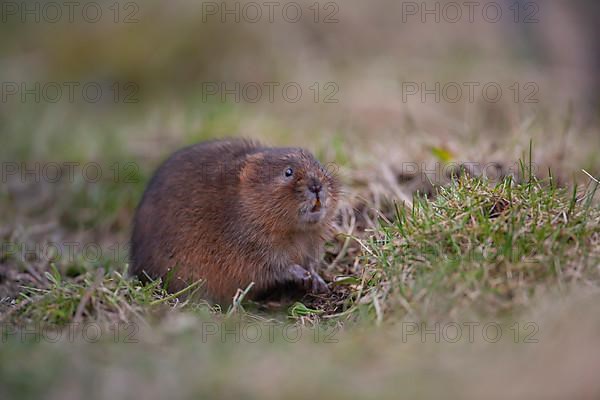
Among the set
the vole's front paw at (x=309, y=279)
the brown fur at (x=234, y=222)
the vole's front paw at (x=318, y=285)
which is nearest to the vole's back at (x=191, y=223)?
the brown fur at (x=234, y=222)

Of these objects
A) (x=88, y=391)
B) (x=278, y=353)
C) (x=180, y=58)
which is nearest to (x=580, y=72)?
(x=180, y=58)

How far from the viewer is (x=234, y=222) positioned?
17.1 feet

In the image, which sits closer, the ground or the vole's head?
the ground

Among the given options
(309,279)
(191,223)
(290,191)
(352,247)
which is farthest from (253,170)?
(352,247)

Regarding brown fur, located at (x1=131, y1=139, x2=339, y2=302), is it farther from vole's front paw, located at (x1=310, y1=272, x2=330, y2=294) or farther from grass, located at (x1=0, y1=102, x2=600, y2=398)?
grass, located at (x1=0, y1=102, x2=600, y2=398)

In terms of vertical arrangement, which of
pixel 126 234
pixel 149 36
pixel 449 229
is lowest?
pixel 126 234

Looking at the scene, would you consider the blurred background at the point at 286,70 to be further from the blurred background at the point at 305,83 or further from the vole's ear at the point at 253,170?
the vole's ear at the point at 253,170

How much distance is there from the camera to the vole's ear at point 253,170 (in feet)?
16.8

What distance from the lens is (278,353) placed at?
367cm

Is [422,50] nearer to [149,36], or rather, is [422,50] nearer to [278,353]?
A: [149,36]

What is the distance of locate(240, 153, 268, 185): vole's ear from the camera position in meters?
5.12

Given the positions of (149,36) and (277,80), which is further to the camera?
(149,36)

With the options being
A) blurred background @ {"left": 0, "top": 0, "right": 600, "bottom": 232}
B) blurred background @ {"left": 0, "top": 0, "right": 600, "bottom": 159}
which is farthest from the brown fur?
blurred background @ {"left": 0, "top": 0, "right": 600, "bottom": 159}

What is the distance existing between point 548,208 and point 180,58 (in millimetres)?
8569
